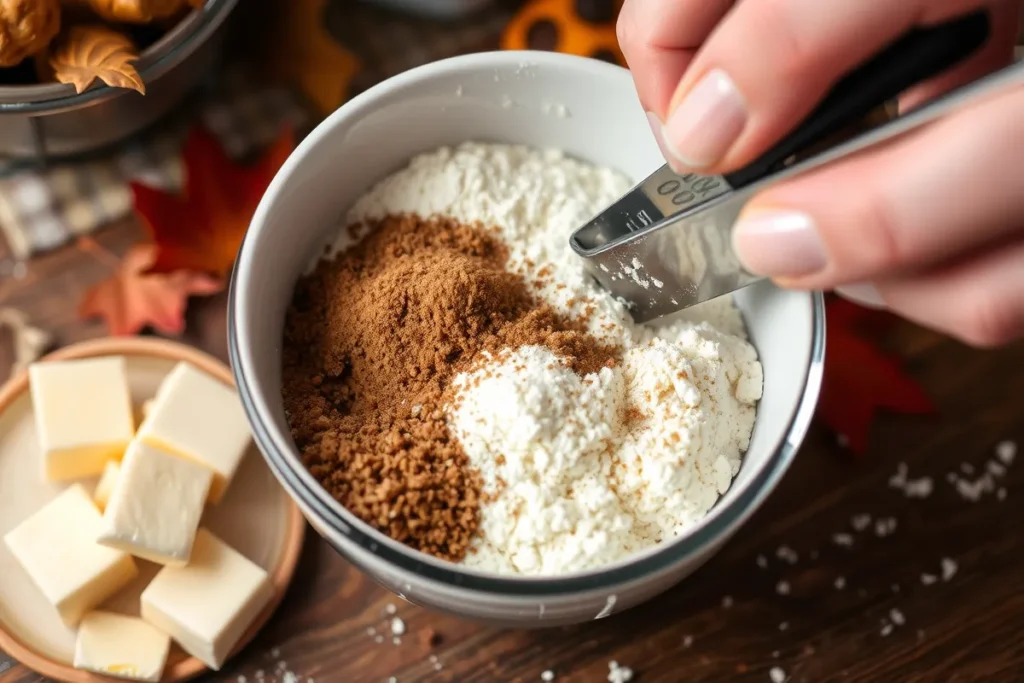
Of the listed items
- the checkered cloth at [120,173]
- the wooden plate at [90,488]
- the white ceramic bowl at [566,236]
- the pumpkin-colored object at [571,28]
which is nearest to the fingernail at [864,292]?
the white ceramic bowl at [566,236]

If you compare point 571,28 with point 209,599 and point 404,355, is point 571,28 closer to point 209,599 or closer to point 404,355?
point 404,355

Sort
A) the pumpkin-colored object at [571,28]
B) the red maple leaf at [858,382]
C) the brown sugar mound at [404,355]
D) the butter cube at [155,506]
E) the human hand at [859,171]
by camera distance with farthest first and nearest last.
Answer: the pumpkin-colored object at [571,28], the red maple leaf at [858,382], the butter cube at [155,506], the brown sugar mound at [404,355], the human hand at [859,171]

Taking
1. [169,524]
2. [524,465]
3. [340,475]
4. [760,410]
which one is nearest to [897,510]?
[760,410]

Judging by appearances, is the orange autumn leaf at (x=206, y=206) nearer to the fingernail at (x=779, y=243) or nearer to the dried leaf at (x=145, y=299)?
the dried leaf at (x=145, y=299)

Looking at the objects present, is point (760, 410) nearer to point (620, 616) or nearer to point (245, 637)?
Answer: point (620, 616)

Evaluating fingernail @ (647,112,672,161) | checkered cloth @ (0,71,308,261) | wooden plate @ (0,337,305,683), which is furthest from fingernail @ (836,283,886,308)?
checkered cloth @ (0,71,308,261)

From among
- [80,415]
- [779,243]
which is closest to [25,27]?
[80,415]

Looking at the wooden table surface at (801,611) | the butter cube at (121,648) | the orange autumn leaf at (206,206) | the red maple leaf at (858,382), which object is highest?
the orange autumn leaf at (206,206)
